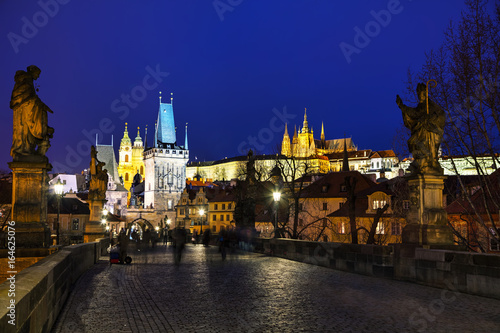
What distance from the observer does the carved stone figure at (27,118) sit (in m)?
10.5

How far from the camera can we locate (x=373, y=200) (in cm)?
5850

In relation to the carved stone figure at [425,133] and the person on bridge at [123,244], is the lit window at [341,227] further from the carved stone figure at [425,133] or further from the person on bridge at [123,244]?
the carved stone figure at [425,133]

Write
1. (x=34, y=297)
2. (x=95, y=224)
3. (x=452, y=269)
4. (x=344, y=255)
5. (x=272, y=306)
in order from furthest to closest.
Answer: (x=95, y=224) → (x=344, y=255) → (x=452, y=269) → (x=272, y=306) → (x=34, y=297)

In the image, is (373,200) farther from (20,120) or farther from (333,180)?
(20,120)

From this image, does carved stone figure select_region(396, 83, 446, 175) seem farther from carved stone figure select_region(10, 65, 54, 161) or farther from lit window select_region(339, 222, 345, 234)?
lit window select_region(339, 222, 345, 234)

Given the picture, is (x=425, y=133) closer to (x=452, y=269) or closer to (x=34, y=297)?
(x=452, y=269)

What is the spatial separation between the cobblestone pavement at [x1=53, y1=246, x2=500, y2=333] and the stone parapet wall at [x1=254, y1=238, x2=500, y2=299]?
265mm

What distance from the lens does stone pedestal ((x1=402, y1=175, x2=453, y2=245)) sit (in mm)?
12609

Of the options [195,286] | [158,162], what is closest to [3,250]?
[195,286]

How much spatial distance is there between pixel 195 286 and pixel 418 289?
5.44m

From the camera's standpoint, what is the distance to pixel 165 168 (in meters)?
149

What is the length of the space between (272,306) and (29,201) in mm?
5403

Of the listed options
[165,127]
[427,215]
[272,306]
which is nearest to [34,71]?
[272,306]

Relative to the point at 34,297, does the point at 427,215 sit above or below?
above
